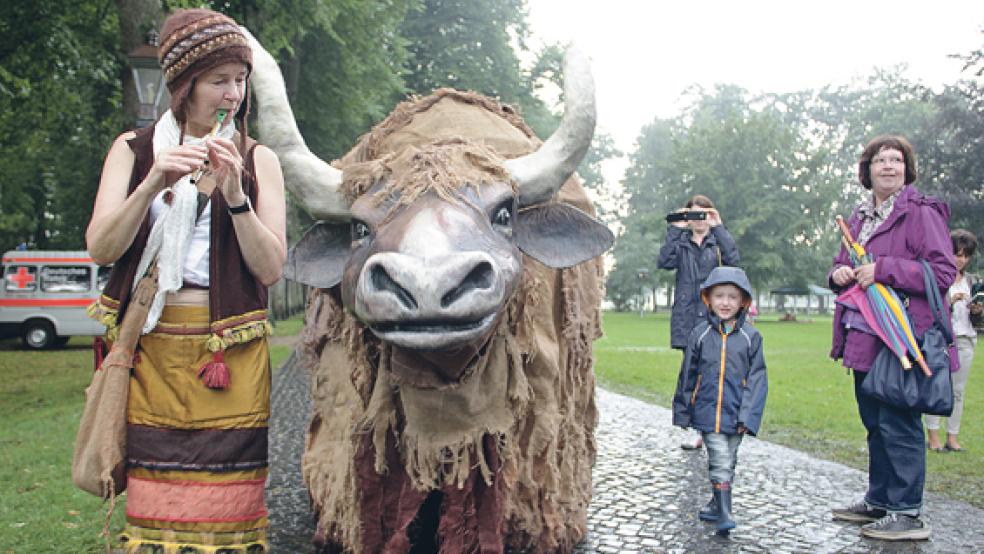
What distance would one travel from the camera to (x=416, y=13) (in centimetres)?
2164

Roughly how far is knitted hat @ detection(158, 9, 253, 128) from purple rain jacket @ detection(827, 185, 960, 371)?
392 cm

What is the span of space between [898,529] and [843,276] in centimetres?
159

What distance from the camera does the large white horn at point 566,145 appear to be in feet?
11.6

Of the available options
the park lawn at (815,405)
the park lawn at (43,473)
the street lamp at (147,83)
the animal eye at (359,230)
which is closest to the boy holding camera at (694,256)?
the park lawn at (815,405)

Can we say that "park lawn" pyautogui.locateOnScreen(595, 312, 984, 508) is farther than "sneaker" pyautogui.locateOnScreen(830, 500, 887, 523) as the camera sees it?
Yes

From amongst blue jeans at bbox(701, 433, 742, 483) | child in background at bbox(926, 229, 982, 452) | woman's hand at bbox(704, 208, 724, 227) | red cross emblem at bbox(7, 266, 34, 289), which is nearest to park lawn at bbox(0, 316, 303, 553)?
blue jeans at bbox(701, 433, 742, 483)

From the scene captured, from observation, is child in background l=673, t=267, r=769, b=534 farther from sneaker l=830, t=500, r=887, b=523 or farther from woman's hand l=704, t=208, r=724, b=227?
woman's hand l=704, t=208, r=724, b=227

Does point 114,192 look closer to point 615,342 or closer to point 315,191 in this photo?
point 315,191

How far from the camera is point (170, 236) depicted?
102 inches

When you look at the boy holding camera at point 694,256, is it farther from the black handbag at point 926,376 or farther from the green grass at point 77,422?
the black handbag at point 926,376

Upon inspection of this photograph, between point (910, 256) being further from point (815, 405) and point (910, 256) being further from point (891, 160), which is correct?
point (815, 405)

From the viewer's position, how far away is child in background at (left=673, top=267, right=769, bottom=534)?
475 centimetres

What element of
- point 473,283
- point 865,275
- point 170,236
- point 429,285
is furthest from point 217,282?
point 865,275

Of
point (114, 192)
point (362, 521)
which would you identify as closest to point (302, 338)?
point (362, 521)
